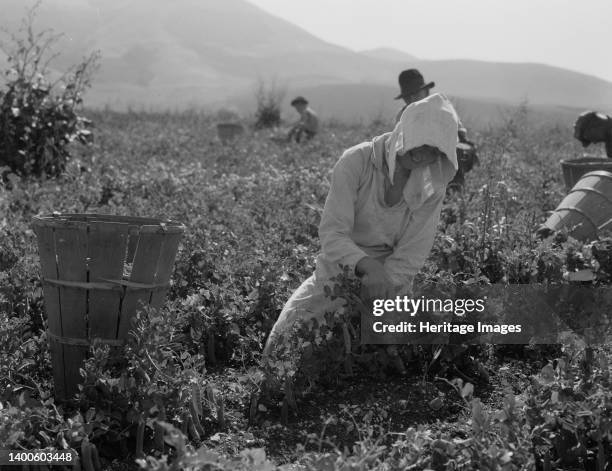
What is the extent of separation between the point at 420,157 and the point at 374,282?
1.75ft

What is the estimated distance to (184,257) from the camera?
4191mm

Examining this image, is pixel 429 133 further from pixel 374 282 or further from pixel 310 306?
pixel 310 306

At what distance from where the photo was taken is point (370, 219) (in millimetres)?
3287

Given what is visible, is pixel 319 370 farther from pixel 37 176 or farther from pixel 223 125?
pixel 223 125

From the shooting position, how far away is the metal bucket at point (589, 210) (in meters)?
4.65

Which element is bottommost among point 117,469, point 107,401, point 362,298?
point 117,469

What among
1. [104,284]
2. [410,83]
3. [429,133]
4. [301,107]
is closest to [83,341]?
[104,284]

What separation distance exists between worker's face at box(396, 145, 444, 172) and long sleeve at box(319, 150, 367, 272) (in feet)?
0.78

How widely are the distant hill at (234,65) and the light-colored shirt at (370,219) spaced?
61.5 metres

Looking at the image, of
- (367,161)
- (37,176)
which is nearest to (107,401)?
(367,161)

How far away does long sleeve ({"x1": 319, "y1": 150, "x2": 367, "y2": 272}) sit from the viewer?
10.4 ft

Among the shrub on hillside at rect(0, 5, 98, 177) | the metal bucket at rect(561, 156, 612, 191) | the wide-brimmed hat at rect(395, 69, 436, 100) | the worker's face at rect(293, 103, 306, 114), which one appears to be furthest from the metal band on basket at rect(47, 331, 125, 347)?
the worker's face at rect(293, 103, 306, 114)

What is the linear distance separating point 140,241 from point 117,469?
32.7 inches

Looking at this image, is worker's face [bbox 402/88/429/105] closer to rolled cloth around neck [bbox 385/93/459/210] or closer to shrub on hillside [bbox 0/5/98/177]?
rolled cloth around neck [bbox 385/93/459/210]
